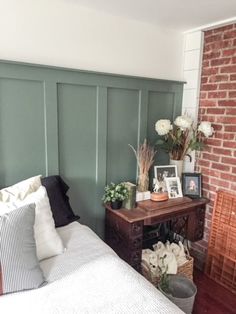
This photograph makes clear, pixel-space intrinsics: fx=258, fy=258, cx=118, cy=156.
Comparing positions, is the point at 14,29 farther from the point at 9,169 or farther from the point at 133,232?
the point at 133,232

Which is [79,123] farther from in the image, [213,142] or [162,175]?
[213,142]

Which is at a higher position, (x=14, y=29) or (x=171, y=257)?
(x=14, y=29)

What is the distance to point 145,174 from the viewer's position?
230 centimetres

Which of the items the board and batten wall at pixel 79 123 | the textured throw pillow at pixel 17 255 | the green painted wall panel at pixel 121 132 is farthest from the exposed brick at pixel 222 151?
the textured throw pillow at pixel 17 255

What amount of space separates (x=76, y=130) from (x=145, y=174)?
28.4 inches

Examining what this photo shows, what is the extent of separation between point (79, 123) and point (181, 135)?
3.17 ft

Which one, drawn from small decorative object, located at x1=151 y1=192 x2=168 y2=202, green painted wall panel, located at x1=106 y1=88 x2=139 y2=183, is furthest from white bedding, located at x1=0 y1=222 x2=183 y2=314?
green painted wall panel, located at x1=106 y1=88 x2=139 y2=183

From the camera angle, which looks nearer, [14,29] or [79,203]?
[14,29]

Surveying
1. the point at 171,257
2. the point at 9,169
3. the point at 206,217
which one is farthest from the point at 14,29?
the point at 206,217

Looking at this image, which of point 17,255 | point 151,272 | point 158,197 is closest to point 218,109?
point 158,197

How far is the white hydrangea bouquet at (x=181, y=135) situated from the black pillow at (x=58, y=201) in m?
1.04

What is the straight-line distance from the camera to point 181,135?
2.42 m

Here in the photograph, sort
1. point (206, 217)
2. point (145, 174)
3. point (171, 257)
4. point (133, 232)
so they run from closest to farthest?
point (133, 232) < point (171, 257) < point (145, 174) < point (206, 217)

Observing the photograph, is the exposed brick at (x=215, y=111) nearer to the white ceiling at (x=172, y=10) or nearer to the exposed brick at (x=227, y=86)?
the exposed brick at (x=227, y=86)
